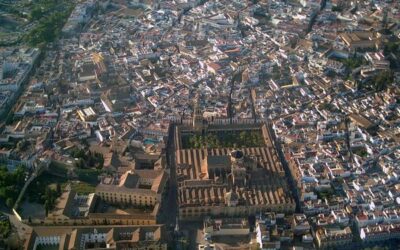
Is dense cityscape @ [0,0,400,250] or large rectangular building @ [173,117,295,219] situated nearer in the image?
dense cityscape @ [0,0,400,250]

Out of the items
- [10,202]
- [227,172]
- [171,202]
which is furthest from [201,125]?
[10,202]

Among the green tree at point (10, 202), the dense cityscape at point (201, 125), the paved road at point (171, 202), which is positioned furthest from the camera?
the green tree at point (10, 202)

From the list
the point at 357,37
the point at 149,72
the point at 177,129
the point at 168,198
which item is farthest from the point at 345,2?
the point at 168,198

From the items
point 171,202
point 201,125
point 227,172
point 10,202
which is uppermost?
point 227,172

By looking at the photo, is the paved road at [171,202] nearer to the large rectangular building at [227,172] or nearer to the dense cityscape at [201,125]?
the dense cityscape at [201,125]

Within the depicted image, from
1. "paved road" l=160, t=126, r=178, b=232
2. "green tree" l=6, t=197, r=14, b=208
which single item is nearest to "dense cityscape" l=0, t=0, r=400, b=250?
"paved road" l=160, t=126, r=178, b=232

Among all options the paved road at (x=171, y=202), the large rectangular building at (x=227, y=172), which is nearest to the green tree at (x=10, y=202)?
the paved road at (x=171, y=202)

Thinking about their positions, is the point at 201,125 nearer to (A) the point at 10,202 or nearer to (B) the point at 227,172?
(B) the point at 227,172

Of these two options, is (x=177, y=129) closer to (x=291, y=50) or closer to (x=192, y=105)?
(x=192, y=105)

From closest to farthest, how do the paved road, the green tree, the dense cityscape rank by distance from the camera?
1. the dense cityscape
2. the paved road
3. the green tree

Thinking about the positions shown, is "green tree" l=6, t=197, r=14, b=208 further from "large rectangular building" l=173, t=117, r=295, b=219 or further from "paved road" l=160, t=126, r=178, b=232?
"large rectangular building" l=173, t=117, r=295, b=219
